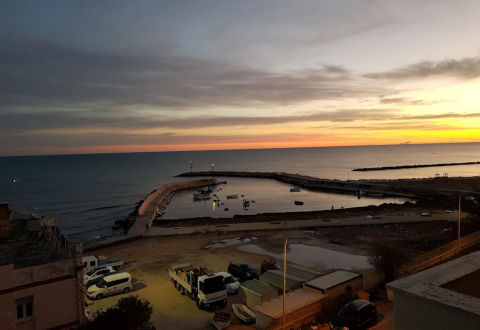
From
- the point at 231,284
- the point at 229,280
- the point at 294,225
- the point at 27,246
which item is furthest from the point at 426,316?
the point at 294,225

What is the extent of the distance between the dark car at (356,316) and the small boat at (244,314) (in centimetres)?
424

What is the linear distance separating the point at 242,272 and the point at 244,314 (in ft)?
22.4

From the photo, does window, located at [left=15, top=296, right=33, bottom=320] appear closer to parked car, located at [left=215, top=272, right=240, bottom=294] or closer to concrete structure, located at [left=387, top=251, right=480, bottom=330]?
parked car, located at [left=215, top=272, right=240, bottom=294]

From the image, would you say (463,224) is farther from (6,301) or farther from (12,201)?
(12,201)

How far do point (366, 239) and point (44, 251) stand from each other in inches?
1197

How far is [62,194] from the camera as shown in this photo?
346 feet

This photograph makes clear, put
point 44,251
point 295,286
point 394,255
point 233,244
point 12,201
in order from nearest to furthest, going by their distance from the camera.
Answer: point 44,251, point 295,286, point 394,255, point 233,244, point 12,201

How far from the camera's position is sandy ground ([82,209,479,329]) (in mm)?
20391

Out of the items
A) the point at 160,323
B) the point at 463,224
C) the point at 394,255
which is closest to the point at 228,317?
the point at 160,323

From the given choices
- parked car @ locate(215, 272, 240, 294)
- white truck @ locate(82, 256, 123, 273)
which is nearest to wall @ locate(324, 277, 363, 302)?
parked car @ locate(215, 272, 240, 294)

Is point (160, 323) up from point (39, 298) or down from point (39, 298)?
down

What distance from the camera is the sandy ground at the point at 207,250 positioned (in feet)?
66.9

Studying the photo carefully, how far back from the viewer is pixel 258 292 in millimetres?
19141

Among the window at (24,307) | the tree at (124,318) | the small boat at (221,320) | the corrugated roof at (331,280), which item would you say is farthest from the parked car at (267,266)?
the window at (24,307)
